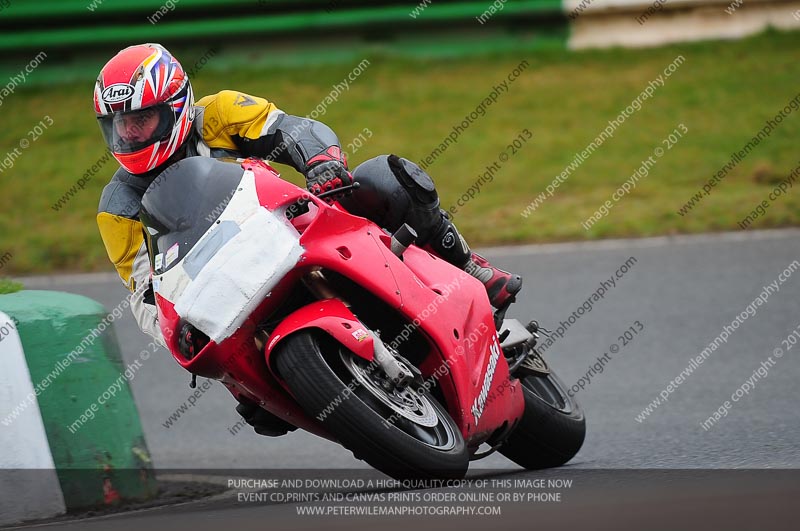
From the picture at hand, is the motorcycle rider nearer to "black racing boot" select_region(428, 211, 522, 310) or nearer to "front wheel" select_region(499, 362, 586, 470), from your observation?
"black racing boot" select_region(428, 211, 522, 310)

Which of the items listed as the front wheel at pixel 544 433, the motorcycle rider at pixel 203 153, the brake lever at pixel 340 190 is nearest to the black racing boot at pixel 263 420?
the motorcycle rider at pixel 203 153

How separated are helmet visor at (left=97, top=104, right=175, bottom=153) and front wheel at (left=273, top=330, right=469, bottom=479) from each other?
1.09 m

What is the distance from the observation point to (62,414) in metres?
4.61

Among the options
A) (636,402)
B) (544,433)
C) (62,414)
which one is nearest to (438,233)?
(544,433)

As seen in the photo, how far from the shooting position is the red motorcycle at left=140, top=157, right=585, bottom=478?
A: 3.66 metres

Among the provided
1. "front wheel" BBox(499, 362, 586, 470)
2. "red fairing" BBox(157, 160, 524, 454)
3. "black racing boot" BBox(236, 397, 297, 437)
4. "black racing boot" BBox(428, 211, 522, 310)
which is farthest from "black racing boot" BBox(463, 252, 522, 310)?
"black racing boot" BBox(236, 397, 297, 437)

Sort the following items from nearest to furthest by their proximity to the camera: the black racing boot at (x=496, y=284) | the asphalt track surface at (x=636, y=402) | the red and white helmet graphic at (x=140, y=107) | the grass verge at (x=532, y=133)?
the asphalt track surface at (x=636, y=402), the red and white helmet graphic at (x=140, y=107), the black racing boot at (x=496, y=284), the grass verge at (x=532, y=133)

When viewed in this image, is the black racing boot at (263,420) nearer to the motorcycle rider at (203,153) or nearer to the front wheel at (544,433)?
the motorcycle rider at (203,153)

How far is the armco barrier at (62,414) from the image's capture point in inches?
175

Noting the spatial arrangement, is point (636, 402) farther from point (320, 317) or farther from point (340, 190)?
point (320, 317)

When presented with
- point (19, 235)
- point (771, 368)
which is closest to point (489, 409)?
point (771, 368)

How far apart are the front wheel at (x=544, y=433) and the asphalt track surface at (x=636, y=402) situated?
3.7 inches

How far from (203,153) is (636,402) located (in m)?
2.69

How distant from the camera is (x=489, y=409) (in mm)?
4316
